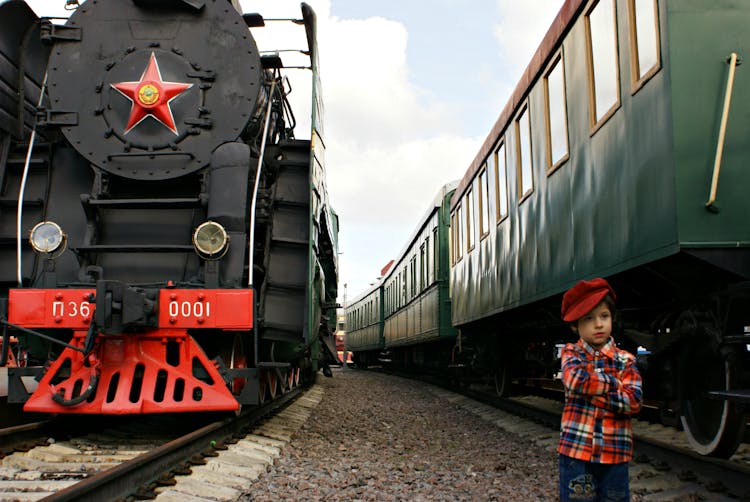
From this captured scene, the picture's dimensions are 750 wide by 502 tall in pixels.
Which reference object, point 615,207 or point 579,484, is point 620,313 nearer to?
point 615,207

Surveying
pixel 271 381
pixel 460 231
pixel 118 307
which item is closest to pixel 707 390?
pixel 118 307

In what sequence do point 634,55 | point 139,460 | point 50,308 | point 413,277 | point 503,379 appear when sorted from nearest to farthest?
point 139,460 < point 634,55 < point 50,308 < point 503,379 < point 413,277

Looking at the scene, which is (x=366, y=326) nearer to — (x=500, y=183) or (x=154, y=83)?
(x=500, y=183)

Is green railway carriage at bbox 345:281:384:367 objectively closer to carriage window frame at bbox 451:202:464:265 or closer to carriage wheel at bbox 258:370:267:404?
carriage window frame at bbox 451:202:464:265

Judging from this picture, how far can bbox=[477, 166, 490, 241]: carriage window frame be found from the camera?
782 centimetres

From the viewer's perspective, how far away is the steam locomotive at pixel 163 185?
5.04 m

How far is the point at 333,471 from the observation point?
428cm

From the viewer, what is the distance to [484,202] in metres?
8.06

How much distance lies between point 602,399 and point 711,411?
2239mm

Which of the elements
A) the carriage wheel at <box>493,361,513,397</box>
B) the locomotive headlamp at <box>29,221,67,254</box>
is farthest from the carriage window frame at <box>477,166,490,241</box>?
the locomotive headlamp at <box>29,221,67,254</box>

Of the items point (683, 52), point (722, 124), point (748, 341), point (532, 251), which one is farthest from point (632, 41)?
point (532, 251)

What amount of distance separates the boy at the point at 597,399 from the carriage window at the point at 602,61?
2.24 meters

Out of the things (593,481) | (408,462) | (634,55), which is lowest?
(408,462)

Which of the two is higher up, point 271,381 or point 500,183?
point 500,183
